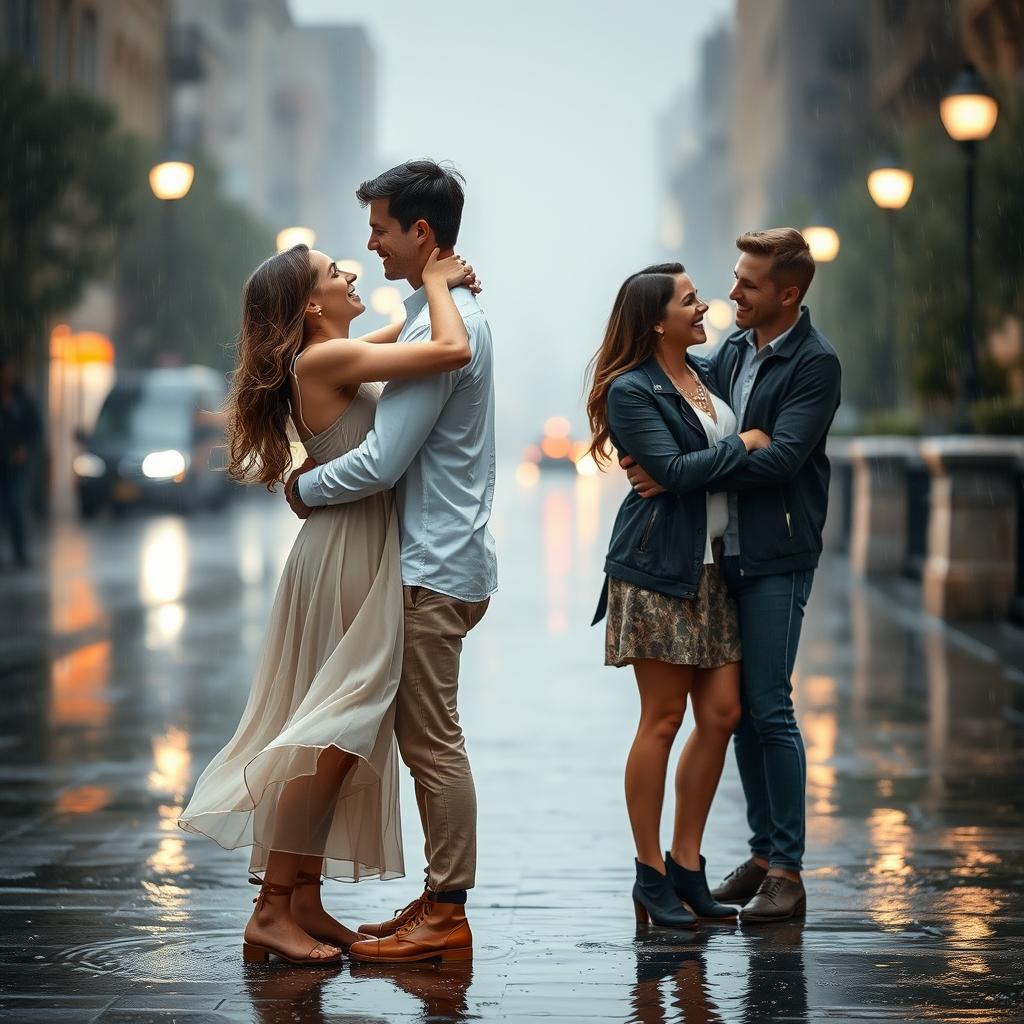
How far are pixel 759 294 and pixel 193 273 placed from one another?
4275cm

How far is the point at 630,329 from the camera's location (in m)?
5.60

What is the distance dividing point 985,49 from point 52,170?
15803 millimetres

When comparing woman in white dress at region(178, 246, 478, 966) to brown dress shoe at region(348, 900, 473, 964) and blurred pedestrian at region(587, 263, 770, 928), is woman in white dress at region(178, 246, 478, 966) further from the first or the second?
blurred pedestrian at region(587, 263, 770, 928)

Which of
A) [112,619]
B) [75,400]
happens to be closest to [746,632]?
[112,619]

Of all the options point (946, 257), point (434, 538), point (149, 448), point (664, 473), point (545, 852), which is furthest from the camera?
point (149, 448)

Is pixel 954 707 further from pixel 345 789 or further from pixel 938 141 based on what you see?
pixel 938 141

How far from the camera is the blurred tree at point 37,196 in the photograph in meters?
29.4

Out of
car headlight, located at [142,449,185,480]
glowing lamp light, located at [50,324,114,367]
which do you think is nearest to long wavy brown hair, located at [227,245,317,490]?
car headlight, located at [142,449,185,480]

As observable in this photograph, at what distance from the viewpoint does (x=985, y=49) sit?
3466cm

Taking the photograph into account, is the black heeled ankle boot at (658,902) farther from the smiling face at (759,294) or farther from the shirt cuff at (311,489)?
the smiling face at (759,294)

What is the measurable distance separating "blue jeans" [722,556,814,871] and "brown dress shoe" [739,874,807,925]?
54 millimetres

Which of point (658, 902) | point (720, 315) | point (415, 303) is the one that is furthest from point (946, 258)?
point (720, 315)

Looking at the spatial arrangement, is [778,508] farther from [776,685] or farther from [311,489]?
[311,489]

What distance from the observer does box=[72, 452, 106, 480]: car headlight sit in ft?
105
